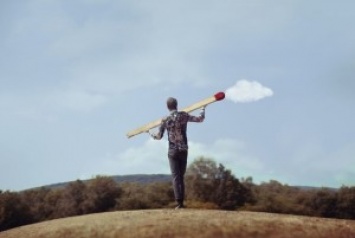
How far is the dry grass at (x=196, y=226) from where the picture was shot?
11336 millimetres

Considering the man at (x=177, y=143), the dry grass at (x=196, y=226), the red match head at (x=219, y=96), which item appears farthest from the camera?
the red match head at (x=219, y=96)

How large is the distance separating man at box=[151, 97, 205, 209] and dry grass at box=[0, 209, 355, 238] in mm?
1998

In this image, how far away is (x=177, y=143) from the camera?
1520 cm

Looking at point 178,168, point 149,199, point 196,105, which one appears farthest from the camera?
point 149,199

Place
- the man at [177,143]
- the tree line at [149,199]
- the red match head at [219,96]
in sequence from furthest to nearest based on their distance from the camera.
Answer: the tree line at [149,199]
the red match head at [219,96]
the man at [177,143]

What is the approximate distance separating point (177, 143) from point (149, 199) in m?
91.7

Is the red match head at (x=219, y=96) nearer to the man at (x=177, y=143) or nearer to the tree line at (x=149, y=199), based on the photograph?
the man at (x=177, y=143)

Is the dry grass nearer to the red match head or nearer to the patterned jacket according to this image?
the patterned jacket

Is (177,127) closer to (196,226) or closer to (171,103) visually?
(171,103)

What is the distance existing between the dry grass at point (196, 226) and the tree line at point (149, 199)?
91175mm

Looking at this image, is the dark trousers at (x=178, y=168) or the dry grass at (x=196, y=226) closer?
the dry grass at (x=196, y=226)

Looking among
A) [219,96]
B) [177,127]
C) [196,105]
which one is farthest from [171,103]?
[219,96]

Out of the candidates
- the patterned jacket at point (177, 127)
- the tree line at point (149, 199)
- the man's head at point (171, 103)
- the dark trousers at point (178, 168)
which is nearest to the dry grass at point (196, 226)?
the dark trousers at point (178, 168)

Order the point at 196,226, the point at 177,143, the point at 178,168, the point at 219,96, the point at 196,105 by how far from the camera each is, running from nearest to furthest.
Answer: the point at 196,226 → the point at 177,143 → the point at 178,168 → the point at 219,96 → the point at 196,105
